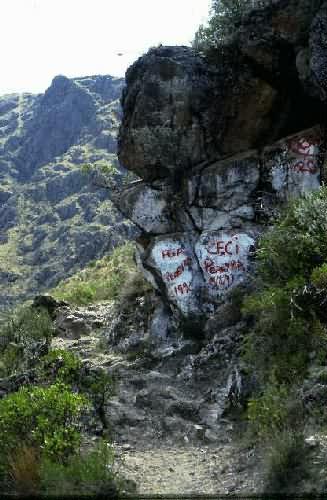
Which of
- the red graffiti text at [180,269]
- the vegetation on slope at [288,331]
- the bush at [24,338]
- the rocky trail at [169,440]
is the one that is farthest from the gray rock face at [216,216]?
the bush at [24,338]

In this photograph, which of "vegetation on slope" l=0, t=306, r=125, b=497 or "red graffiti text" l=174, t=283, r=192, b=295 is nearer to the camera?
"vegetation on slope" l=0, t=306, r=125, b=497

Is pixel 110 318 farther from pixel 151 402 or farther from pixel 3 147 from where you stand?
pixel 3 147

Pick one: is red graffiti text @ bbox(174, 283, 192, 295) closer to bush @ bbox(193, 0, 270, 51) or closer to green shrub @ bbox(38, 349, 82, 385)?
green shrub @ bbox(38, 349, 82, 385)

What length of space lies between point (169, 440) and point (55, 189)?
129 meters

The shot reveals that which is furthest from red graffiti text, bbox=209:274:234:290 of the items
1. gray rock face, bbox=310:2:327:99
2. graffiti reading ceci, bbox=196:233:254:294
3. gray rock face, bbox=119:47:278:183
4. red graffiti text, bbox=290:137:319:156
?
gray rock face, bbox=310:2:327:99

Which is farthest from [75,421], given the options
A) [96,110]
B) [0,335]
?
[96,110]

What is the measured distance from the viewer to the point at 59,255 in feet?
333

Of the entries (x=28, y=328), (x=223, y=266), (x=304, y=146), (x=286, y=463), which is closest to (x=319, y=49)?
(x=304, y=146)

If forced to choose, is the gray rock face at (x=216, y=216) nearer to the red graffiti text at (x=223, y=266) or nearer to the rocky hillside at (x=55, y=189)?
the red graffiti text at (x=223, y=266)

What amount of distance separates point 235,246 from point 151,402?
4812 mm

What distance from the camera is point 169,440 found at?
9.11 metres

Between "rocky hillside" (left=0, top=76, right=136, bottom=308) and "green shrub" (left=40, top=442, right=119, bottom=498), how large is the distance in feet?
244

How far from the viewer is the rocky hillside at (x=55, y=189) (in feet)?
319

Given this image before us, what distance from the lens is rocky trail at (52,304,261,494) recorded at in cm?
714
